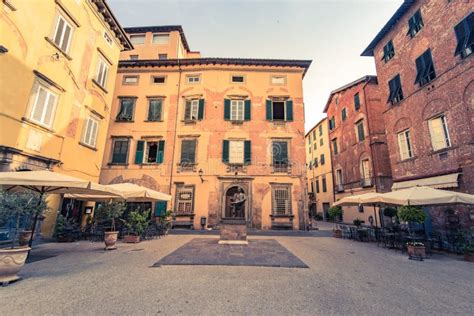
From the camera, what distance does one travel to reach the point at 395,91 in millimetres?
13172

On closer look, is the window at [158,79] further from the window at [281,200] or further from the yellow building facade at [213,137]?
the window at [281,200]

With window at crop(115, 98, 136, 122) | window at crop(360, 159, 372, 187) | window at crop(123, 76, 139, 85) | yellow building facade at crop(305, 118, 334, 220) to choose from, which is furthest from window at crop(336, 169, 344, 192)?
window at crop(123, 76, 139, 85)

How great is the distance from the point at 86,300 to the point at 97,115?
1117 centimetres

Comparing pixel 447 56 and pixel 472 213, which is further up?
pixel 447 56

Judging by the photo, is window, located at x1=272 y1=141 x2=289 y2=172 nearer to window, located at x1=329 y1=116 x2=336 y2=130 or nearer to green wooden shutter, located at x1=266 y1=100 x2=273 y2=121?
green wooden shutter, located at x1=266 y1=100 x2=273 y2=121

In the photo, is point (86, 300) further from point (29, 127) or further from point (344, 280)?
point (29, 127)

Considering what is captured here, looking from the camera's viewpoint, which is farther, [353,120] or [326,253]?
[353,120]

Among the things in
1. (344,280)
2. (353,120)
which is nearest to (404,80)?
(353,120)

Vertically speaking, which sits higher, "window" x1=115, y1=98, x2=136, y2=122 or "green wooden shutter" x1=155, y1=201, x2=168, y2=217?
"window" x1=115, y1=98, x2=136, y2=122

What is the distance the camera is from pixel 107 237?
7473mm

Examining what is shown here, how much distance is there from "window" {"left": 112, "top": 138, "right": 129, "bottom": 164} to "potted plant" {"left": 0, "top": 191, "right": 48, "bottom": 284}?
8.57 m

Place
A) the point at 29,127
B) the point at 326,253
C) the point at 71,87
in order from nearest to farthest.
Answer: the point at 326,253 < the point at 29,127 < the point at 71,87

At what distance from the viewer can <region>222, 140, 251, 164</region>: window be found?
15273 millimetres

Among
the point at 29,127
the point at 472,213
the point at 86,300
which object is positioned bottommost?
the point at 86,300
